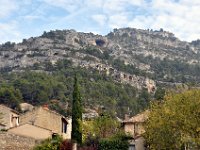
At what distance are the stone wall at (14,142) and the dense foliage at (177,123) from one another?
13515 millimetres

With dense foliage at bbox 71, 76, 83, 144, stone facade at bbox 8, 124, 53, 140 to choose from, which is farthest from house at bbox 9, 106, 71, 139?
stone facade at bbox 8, 124, 53, 140

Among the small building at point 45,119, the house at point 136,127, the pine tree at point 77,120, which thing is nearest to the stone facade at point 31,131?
the small building at point 45,119

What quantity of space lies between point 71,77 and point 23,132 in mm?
112588

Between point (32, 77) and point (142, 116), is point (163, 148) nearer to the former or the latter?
point (142, 116)

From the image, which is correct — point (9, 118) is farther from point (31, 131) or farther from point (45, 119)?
point (31, 131)

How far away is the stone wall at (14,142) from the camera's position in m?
43.0

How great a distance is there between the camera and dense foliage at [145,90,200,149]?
151 feet

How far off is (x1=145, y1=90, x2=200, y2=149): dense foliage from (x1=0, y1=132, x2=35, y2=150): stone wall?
13515mm

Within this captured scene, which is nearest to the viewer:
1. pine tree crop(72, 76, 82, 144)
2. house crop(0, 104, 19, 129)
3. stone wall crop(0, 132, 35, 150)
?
stone wall crop(0, 132, 35, 150)

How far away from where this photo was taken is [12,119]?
69.9m

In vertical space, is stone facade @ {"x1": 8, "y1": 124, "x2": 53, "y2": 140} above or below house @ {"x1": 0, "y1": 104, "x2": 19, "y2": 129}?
below

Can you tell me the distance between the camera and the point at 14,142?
44.0 m

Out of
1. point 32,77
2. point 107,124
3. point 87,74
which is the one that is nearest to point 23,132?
point 107,124

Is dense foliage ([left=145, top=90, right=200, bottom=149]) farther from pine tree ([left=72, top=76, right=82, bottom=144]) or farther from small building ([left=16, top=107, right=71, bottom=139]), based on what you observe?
small building ([left=16, top=107, right=71, bottom=139])
